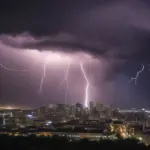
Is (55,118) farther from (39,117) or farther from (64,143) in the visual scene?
(64,143)

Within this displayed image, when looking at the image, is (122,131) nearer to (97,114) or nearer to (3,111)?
(97,114)

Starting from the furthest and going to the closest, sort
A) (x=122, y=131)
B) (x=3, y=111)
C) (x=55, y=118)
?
(x=3, y=111) → (x=55, y=118) → (x=122, y=131)

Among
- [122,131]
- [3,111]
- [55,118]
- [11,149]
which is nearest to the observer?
[11,149]

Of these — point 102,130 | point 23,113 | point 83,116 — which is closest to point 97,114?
point 83,116

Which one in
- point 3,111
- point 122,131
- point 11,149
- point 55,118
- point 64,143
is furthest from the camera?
point 3,111

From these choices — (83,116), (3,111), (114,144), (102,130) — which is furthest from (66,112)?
(114,144)

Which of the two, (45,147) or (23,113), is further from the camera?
(23,113)

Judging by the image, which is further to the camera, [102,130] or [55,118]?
[55,118]

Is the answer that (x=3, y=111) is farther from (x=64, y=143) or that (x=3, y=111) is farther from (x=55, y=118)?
(x=64, y=143)
